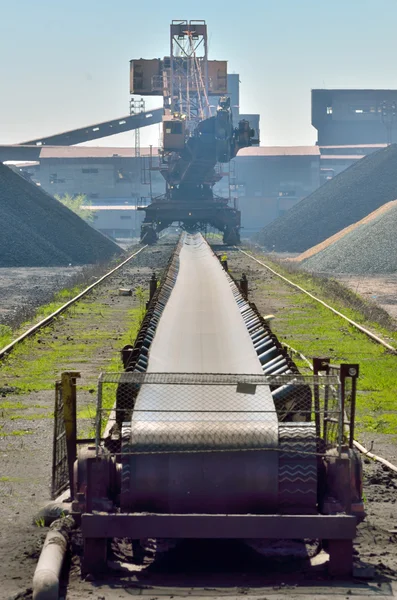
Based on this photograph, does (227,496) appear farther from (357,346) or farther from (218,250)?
(218,250)

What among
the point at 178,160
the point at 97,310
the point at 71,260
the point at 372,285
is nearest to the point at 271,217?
the point at 178,160

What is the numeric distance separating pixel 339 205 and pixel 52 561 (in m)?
64.6

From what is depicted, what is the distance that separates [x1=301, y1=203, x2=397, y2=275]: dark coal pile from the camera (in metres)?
40.9

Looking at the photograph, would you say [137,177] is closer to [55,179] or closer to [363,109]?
[55,179]

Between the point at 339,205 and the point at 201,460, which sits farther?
the point at 339,205

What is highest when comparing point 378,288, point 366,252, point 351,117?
point 351,117

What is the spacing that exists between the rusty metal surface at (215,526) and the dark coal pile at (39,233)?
38762 millimetres

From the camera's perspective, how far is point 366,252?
4294cm

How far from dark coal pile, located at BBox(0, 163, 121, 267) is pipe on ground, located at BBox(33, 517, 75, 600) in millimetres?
38172

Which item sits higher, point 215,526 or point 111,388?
point 111,388

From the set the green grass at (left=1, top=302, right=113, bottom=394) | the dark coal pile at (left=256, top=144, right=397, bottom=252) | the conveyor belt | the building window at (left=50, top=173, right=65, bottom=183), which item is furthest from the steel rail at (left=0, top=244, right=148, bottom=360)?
the building window at (left=50, top=173, right=65, bottom=183)

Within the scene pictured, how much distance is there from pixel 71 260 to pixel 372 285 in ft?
63.2

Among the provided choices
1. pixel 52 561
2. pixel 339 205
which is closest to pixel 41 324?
pixel 52 561

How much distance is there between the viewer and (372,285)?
1371 inches
